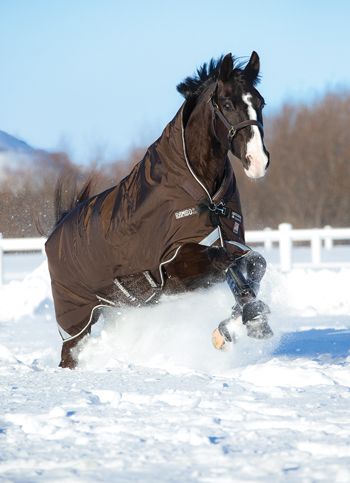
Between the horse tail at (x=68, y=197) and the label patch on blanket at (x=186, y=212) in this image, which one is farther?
the horse tail at (x=68, y=197)

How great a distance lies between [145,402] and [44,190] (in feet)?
15.6

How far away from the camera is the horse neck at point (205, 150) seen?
518 cm

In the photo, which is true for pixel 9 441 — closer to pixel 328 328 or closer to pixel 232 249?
pixel 232 249

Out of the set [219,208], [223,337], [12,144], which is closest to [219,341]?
[223,337]

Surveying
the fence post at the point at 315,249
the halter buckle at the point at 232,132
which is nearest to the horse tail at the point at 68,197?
the halter buckle at the point at 232,132

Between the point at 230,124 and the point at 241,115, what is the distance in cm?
8

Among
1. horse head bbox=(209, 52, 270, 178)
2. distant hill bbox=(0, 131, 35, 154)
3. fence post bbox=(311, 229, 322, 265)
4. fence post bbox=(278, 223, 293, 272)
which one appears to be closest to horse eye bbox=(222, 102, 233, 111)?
Result: horse head bbox=(209, 52, 270, 178)

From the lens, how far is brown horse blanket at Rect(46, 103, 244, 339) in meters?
5.18

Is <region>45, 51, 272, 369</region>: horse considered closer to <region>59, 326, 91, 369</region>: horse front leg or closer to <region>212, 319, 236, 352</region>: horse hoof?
<region>212, 319, 236, 352</region>: horse hoof

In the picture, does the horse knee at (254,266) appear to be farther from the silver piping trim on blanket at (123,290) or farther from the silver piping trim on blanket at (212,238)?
the silver piping trim on blanket at (123,290)

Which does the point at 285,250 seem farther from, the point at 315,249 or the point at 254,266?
the point at 254,266

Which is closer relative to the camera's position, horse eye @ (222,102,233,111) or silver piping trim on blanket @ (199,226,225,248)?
horse eye @ (222,102,233,111)

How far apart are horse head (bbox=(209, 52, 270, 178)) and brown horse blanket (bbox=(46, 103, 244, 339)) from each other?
0.81ft

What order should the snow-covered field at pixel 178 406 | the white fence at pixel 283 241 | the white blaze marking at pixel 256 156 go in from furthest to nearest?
the white fence at pixel 283 241, the white blaze marking at pixel 256 156, the snow-covered field at pixel 178 406
